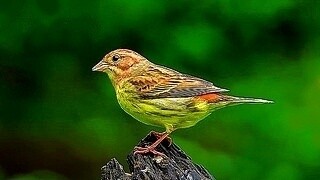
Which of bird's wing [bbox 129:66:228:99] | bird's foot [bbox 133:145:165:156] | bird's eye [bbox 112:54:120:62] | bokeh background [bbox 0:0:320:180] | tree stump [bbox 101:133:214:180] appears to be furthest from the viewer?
bokeh background [bbox 0:0:320:180]

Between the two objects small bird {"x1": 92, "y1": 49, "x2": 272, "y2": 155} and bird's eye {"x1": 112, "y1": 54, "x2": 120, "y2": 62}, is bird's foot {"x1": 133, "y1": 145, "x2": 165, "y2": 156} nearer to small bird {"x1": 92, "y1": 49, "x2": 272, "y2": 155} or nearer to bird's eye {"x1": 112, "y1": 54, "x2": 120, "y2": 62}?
small bird {"x1": 92, "y1": 49, "x2": 272, "y2": 155}

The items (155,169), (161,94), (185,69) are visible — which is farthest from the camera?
(185,69)

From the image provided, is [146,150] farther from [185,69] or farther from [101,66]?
[185,69]

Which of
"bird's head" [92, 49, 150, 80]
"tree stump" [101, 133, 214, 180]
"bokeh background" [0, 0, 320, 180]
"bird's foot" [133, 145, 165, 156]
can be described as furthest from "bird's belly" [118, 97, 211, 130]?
"bokeh background" [0, 0, 320, 180]

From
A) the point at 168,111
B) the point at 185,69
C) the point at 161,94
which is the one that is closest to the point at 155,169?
the point at 168,111

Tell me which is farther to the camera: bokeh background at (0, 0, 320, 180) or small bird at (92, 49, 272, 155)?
bokeh background at (0, 0, 320, 180)

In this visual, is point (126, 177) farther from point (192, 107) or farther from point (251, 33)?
point (251, 33)
